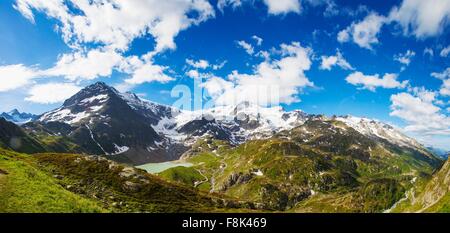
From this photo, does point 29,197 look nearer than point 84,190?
Yes

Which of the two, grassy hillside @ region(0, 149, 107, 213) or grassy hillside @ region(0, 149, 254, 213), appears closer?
grassy hillside @ region(0, 149, 107, 213)

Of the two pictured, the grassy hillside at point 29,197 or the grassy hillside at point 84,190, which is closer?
the grassy hillside at point 29,197

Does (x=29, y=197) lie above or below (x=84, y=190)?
below
